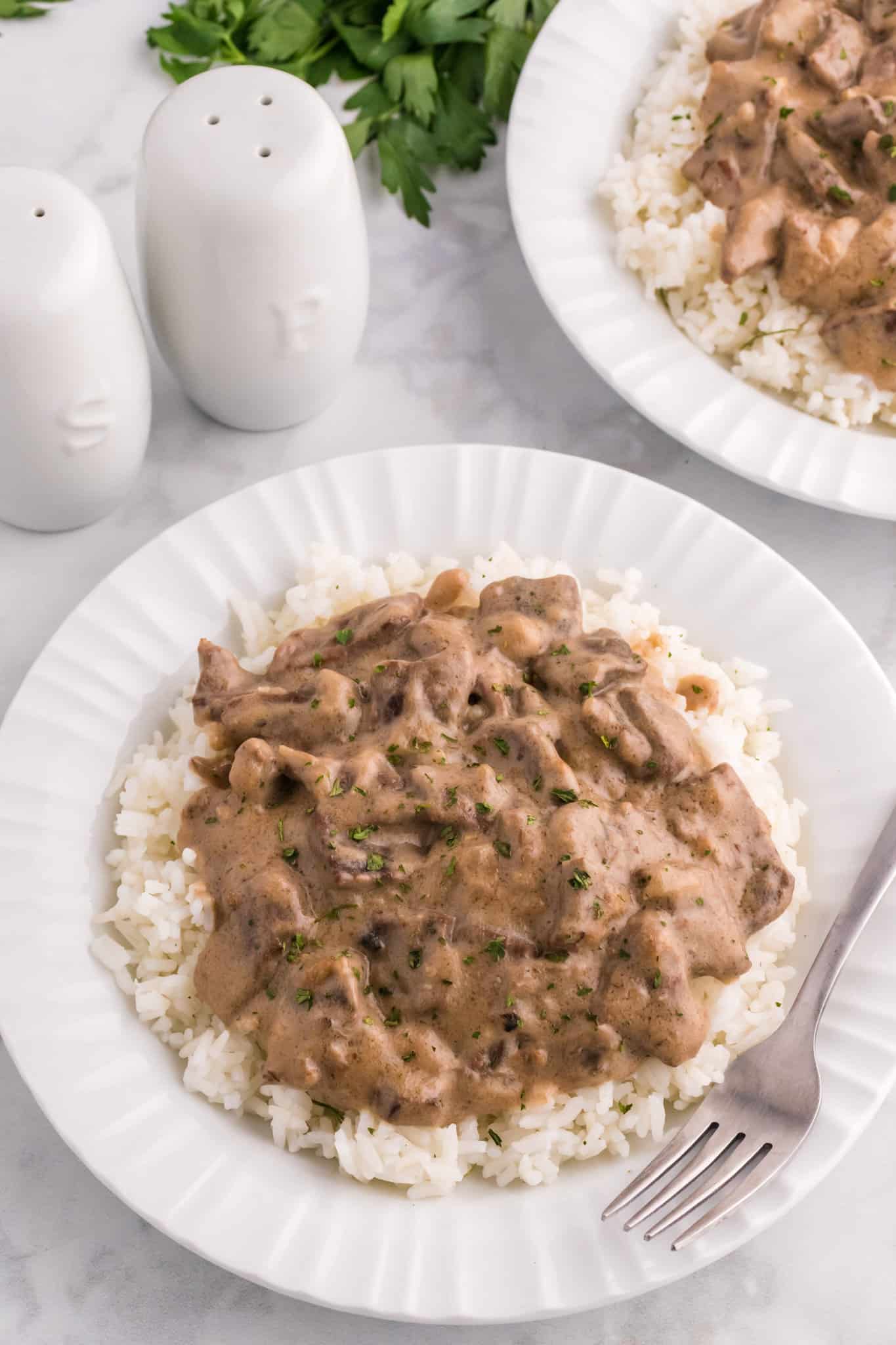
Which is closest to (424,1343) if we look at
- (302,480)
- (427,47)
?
(302,480)

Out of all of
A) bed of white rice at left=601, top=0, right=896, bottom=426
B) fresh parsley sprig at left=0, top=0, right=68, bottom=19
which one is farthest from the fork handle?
fresh parsley sprig at left=0, top=0, right=68, bottom=19

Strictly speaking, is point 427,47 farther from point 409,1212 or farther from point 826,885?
point 409,1212

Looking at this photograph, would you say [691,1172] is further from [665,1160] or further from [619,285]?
[619,285]

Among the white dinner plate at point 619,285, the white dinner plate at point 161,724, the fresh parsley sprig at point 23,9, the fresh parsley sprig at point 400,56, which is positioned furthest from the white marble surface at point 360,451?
the white dinner plate at point 161,724

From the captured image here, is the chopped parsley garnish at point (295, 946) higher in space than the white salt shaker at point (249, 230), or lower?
lower

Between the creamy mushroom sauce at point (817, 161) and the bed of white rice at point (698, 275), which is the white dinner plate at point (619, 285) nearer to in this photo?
the bed of white rice at point (698, 275)
